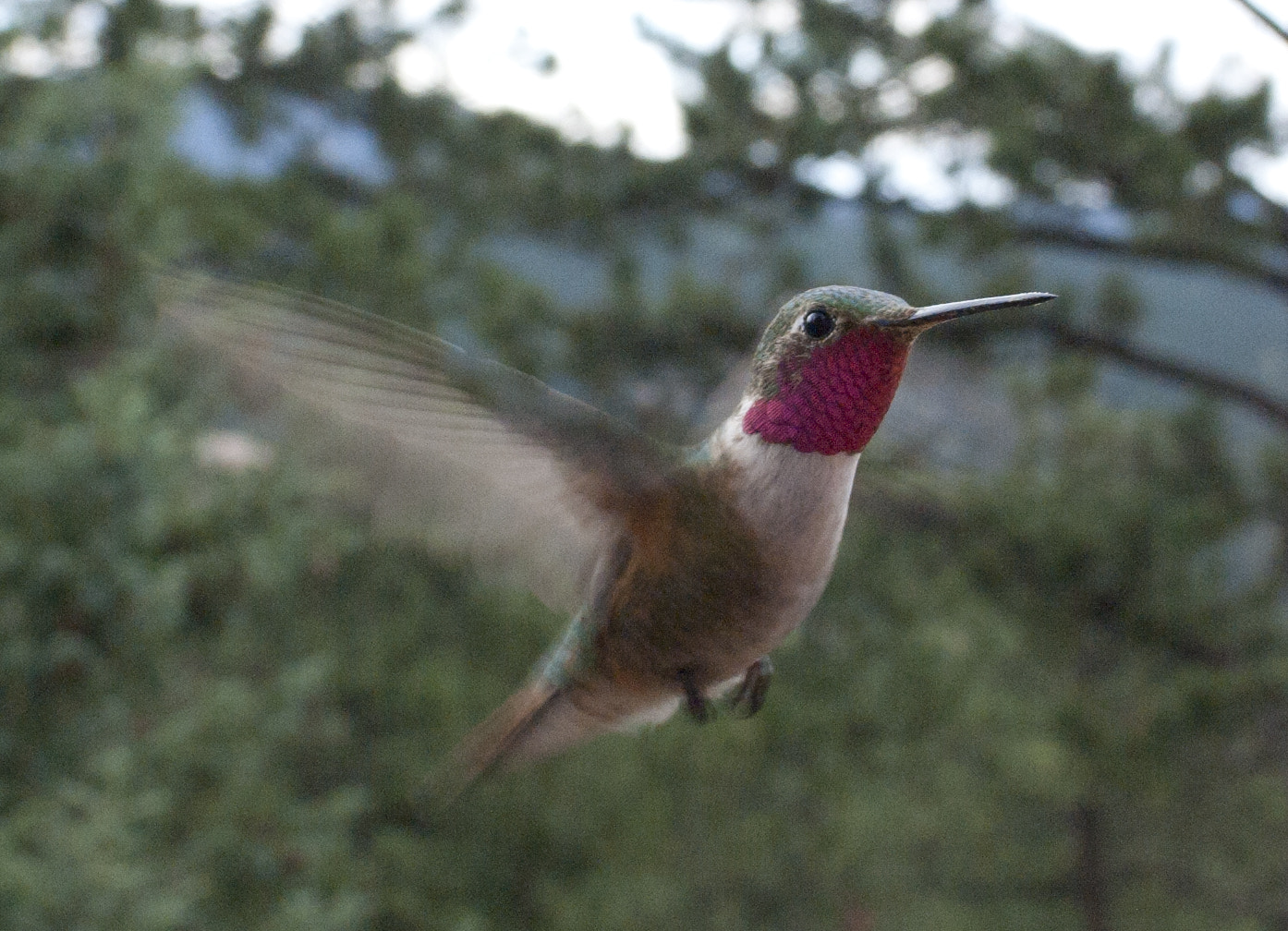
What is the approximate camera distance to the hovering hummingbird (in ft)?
1.25

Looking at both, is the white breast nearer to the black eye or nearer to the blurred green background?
the black eye

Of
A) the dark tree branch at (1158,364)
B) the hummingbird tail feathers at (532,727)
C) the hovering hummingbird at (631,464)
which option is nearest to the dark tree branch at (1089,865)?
the dark tree branch at (1158,364)

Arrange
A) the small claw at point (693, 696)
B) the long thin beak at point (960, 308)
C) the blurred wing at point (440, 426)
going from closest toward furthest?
the long thin beak at point (960, 308), the blurred wing at point (440, 426), the small claw at point (693, 696)

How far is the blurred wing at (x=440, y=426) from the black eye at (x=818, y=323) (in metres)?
0.08

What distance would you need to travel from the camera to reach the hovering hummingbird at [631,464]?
1.25 feet

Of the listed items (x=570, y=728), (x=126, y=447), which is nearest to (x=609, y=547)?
(x=570, y=728)

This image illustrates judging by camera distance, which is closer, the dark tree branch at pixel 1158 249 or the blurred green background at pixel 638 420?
the blurred green background at pixel 638 420

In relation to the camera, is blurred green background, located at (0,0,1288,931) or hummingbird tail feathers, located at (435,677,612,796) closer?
hummingbird tail feathers, located at (435,677,612,796)

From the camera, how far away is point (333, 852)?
2.51 meters

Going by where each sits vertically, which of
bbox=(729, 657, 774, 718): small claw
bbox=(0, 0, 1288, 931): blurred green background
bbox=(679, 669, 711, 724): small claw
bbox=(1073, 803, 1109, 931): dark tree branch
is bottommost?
bbox=(1073, 803, 1109, 931): dark tree branch

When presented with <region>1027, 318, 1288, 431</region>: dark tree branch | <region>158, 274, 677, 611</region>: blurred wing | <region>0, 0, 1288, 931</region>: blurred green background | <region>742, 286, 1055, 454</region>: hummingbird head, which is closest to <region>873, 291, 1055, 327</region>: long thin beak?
<region>742, 286, 1055, 454</region>: hummingbird head

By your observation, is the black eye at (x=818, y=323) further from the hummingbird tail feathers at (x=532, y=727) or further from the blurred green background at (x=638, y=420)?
the blurred green background at (x=638, y=420)

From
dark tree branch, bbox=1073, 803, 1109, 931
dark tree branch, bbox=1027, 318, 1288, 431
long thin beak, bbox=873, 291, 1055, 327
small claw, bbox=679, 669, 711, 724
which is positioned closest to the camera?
long thin beak, bbox=873, 291, 1055, 327

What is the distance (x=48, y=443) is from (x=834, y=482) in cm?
167
